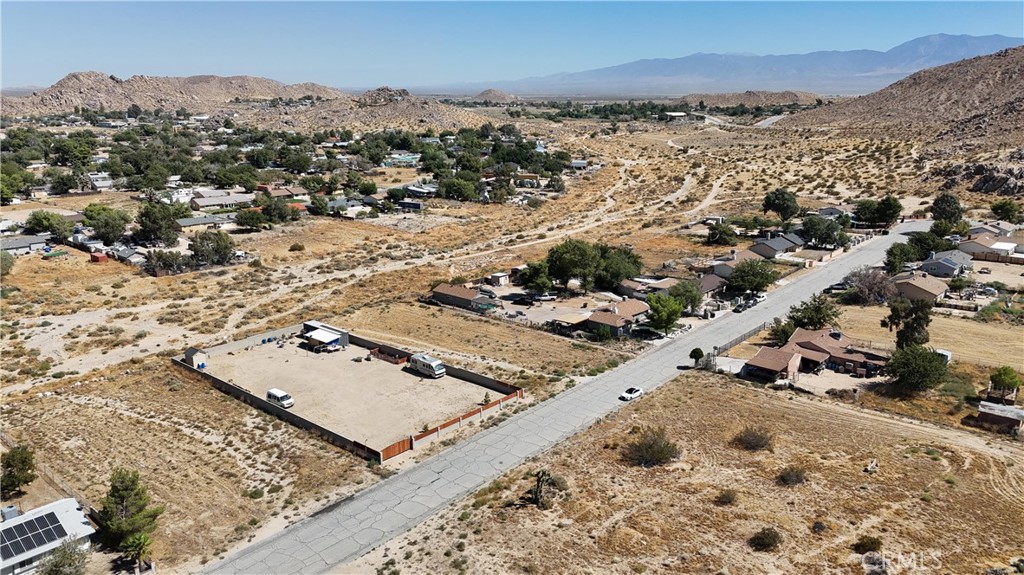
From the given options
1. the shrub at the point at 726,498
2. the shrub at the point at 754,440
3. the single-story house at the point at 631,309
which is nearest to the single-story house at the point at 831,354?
the single-story house at the point at 631,309

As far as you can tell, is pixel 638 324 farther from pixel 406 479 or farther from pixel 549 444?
pixel 406 479

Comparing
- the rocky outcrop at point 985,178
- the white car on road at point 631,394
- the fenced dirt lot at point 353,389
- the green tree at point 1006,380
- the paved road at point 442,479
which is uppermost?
the rocky outcrop at point 985,178

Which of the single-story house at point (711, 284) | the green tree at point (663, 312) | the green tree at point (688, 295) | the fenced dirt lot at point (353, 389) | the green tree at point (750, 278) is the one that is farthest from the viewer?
the single-story house at point (711, 284)

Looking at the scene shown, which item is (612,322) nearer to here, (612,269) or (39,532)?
(612,269)

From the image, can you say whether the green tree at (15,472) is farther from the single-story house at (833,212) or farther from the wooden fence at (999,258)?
the single-story house at (833,212)

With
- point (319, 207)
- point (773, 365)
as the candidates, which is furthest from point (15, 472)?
point (319, 207)

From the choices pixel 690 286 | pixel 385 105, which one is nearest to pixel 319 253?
pixel 690 286
